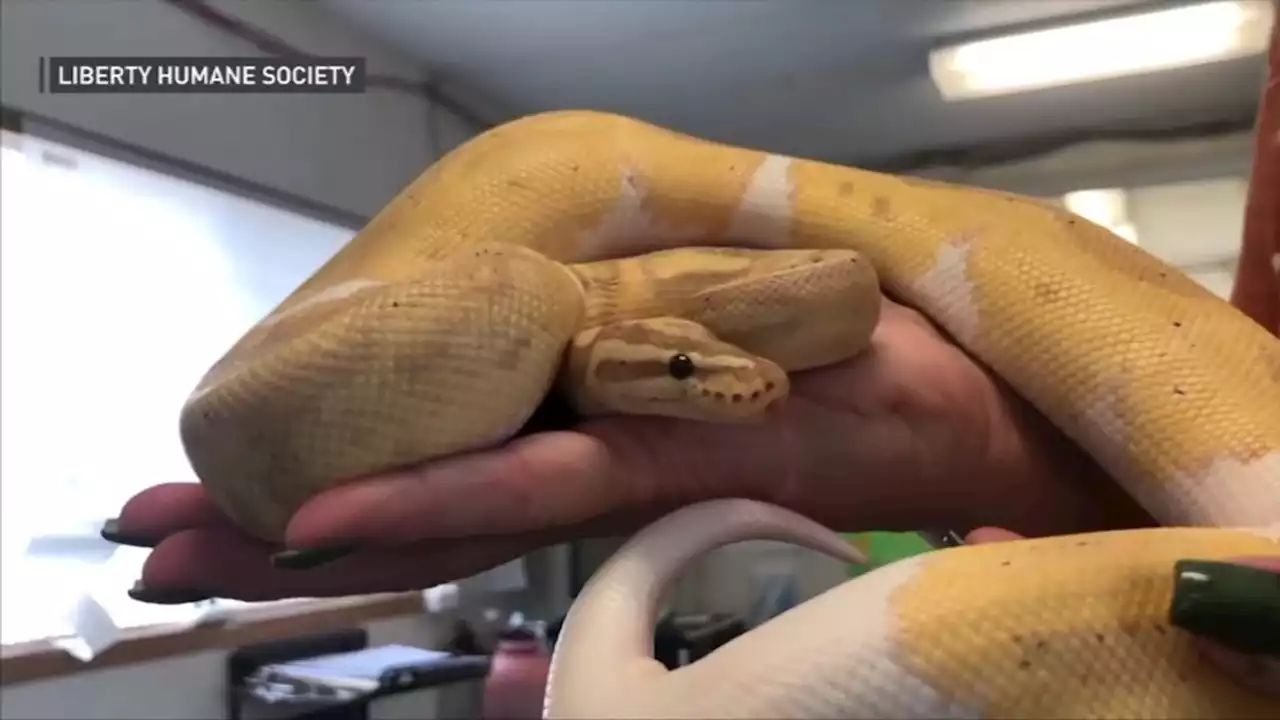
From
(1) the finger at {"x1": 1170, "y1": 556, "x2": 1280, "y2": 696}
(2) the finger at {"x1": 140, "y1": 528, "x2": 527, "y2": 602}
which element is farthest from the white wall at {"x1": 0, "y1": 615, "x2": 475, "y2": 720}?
(1) the finger at {"x1": 1170, "y1": 556, "x2": 1280, "y2": 696}

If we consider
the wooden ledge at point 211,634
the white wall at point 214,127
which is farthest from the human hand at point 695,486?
the white wall at point 214,127

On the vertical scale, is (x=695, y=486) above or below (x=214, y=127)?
below

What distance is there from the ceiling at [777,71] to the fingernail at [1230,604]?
2227 millimetres

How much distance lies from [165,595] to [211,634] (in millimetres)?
1744

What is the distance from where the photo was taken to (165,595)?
1.72ft

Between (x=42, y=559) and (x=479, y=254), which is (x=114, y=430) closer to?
(x=42, y=559)

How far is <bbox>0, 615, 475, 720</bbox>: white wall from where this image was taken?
1.75 meters

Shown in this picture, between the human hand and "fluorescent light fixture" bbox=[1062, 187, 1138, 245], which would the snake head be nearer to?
the human hand

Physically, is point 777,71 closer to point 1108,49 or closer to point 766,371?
point 1108,49

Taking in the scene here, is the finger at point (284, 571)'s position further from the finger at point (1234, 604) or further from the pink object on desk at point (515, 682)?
the pink object on desk at point (515, 682)

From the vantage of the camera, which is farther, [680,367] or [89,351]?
[89,351]

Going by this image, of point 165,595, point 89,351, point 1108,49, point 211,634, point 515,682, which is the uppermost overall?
point 1108,49

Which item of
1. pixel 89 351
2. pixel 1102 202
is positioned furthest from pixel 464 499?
pixel 1102 202

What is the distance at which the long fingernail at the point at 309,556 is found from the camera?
418mm
